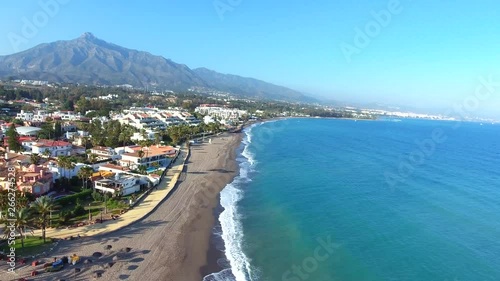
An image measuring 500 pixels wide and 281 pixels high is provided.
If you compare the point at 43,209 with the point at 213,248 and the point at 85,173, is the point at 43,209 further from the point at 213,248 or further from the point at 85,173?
the point at 213,248

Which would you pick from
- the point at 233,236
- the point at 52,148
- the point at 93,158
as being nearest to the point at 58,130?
the point at 52,148

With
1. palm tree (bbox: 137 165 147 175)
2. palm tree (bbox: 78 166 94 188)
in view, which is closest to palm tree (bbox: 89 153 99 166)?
palm tree (bbox: 137 165 147 175)

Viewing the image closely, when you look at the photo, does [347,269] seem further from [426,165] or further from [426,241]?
[426,165]

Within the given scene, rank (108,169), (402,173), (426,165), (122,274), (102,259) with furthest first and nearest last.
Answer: (426,165), (402,173), (108,169), (102,259), (122,274)

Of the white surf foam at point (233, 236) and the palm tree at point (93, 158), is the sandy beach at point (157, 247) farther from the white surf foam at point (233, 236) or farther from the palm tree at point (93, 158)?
the palm tree at point (93, 158)

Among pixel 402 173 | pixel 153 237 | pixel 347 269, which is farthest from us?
pixel 402 173

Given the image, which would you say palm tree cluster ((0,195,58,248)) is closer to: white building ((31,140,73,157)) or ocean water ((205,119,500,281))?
ocean water ((205,119,500,281))

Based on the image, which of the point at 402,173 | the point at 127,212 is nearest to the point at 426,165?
the point at 402,173
